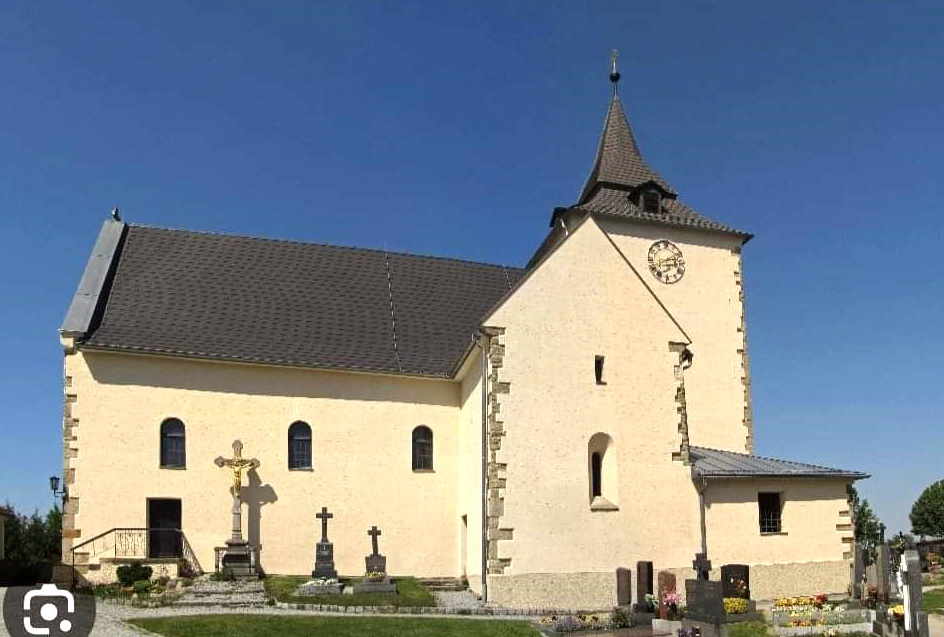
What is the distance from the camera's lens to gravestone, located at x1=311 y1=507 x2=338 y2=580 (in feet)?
74.2

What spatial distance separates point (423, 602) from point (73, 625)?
7558 mm

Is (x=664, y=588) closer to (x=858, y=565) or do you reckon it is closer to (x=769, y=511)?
(x=769, y=511)

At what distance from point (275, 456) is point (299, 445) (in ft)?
2.44

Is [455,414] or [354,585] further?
[455,414]

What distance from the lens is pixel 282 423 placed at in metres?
24.6

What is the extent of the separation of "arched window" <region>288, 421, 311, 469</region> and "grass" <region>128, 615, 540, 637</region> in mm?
7391

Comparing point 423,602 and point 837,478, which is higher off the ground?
point 837,478

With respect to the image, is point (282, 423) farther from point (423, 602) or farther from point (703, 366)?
point (703, 366)

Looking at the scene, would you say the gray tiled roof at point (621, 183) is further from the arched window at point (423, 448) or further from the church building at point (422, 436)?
the arched window at point (423, 448)

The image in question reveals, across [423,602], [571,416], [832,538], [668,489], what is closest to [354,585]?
[423,602]

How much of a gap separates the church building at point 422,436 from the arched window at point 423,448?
0.29 ft

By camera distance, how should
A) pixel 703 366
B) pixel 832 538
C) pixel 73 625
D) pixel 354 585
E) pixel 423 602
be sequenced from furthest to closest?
1. pixel 703 366
2. pixel 832 538
3. pixel 354 585
4. pixel 423 602
5. pixel 73 625

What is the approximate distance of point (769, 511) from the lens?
23.0 meters

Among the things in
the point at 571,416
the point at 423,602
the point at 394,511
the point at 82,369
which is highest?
the point at 82,369
